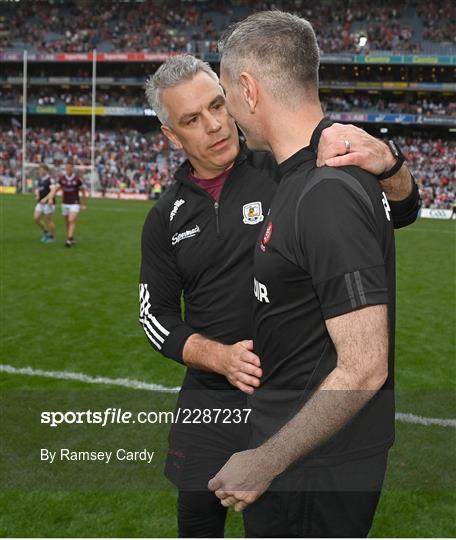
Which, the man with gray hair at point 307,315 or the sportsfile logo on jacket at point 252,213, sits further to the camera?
the sportsfile logo on jacket at point 252,213

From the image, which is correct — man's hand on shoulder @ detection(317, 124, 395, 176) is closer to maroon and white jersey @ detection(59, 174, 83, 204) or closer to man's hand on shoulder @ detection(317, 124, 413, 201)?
man's hand on shoulder @ detection(317, 124, 413, 201)

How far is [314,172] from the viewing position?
1.77 metres

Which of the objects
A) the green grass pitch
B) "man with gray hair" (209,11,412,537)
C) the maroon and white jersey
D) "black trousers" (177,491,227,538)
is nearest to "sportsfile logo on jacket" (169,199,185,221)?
"man with gray hair" (209,11,412,537)

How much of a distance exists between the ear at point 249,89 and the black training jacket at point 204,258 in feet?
2.69

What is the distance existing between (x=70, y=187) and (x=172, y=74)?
13881mm

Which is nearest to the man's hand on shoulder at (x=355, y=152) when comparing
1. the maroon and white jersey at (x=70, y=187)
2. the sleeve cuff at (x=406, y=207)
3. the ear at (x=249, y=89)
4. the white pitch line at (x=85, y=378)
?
the sleeve cuff at (x=406, y=207)

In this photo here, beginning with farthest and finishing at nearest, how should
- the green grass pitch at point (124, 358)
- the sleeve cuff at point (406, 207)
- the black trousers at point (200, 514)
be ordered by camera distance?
the green grass pitch at point (124, 358)
the black trousers at point (200, 514)
the sleeve cuff at point (406, 207)

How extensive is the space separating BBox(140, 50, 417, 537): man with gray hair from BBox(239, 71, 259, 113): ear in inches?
28.7

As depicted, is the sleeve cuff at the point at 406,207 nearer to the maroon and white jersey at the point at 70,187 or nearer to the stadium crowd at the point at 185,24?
the maroon and white jersey at the point at 70,187

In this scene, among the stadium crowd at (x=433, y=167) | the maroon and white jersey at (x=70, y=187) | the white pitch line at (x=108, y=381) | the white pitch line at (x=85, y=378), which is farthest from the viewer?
the stadium crowd at (x=433, y=167)

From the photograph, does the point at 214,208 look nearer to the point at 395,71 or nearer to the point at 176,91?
the point at 176,91

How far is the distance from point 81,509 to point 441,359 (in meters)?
4.80

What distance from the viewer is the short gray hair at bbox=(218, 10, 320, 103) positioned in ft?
6.22

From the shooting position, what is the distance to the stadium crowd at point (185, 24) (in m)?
52.2
